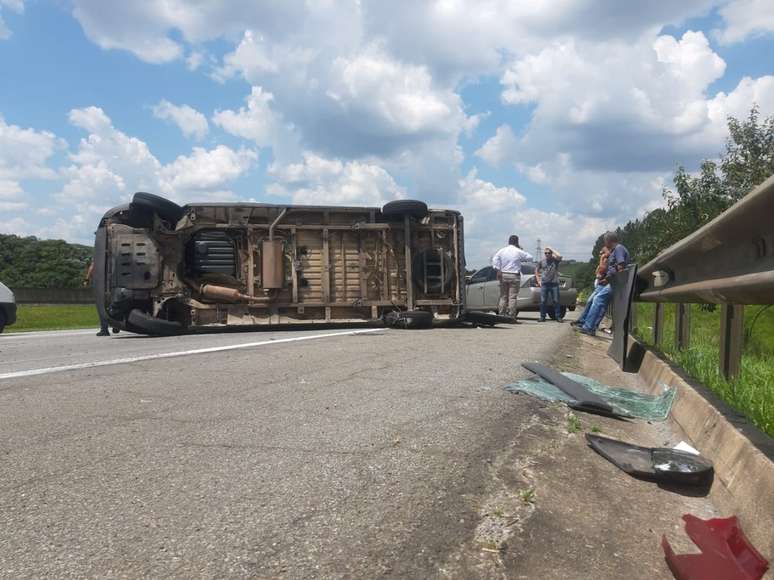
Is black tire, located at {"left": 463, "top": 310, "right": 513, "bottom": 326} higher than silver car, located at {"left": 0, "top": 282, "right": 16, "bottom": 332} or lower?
lower

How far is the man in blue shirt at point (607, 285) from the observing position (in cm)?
1048

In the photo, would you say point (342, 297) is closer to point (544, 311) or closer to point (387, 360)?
point (544, 311)

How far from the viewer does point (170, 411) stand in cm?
396

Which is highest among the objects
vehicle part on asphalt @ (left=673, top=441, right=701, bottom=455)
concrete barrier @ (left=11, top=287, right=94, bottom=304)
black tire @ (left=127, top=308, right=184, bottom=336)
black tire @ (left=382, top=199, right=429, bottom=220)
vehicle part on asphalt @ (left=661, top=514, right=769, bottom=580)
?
black tire @ (left=382, top=199, right=429, bottom=220)

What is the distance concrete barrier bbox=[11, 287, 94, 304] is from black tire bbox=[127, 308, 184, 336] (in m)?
39.5

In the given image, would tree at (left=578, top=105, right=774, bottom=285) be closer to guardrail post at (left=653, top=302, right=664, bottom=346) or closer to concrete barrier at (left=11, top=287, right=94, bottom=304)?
guardrail post at (left=653, top=302, right=664, bottom=346)

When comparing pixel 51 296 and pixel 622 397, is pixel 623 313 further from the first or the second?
pixel 51 296

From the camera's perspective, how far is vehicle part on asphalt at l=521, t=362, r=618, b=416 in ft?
14.3

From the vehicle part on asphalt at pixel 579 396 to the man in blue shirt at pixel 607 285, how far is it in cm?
538

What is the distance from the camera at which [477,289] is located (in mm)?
19078

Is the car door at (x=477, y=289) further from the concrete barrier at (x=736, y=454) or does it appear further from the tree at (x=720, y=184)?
→ the concrete barrier at (x=736, y=454)

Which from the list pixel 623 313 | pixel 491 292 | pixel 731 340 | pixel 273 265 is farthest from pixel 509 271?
pixel 731 340

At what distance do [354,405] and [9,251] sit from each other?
11423cm

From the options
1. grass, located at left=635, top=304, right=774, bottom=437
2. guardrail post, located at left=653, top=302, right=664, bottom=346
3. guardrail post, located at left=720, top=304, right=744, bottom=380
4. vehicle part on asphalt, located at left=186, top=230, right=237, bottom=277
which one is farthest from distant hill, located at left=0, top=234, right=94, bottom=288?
guardrail post, located at left=720, top=304, right=744, bottom=380
